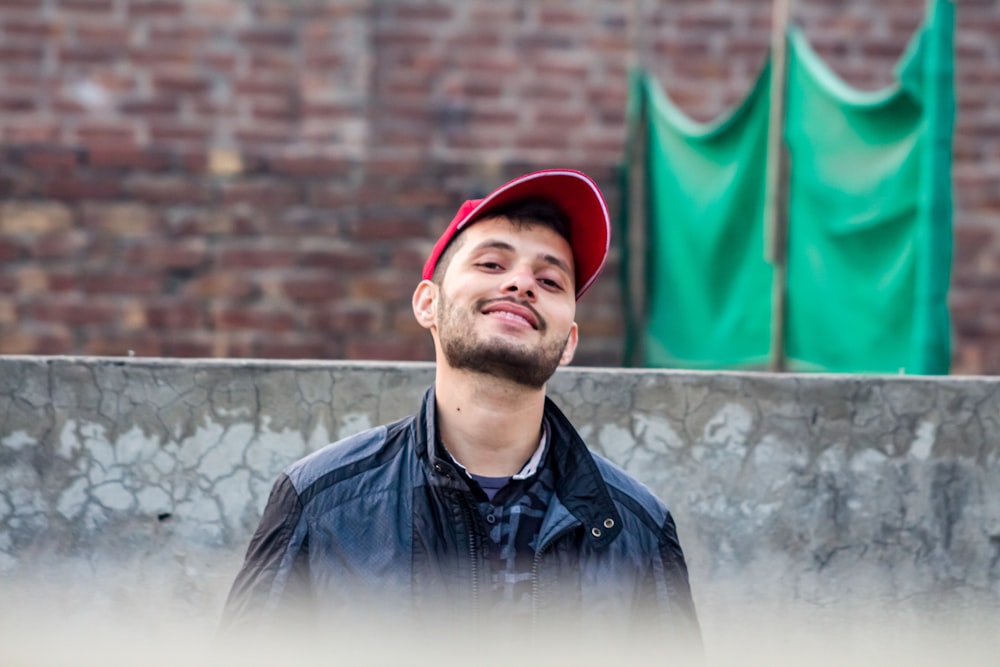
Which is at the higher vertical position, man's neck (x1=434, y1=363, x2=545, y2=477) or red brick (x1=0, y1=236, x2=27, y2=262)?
man's neck (x1=434, y1=363, x2=545, y2=477)

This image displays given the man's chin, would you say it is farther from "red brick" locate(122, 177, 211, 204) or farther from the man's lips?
"red brick" locate(122, 177, 211, 204)

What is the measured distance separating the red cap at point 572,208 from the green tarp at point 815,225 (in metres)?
1.46

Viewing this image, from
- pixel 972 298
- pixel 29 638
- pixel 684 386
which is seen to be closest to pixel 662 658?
pixel 29 638

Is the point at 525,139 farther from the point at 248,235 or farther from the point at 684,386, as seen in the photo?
the point at 684,386

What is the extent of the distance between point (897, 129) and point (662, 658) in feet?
10.3

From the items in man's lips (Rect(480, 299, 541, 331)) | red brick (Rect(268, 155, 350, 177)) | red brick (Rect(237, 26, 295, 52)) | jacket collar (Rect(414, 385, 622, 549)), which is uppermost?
red brick (Rect(237, 26, 295, 52))

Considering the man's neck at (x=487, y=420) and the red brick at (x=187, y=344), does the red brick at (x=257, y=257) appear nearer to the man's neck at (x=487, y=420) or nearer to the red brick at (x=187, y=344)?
the red brick at (x=187, y=344)

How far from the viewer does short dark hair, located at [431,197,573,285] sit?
1938 millimetres

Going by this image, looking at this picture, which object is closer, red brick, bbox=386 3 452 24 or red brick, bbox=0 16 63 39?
red brick, bbox=0 16 63 39

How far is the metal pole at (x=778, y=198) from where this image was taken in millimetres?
3891

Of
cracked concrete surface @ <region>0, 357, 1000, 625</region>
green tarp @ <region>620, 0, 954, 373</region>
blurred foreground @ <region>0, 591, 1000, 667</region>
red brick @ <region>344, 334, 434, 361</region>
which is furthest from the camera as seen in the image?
red brick @ <region>344, 334, 434, 361</region>

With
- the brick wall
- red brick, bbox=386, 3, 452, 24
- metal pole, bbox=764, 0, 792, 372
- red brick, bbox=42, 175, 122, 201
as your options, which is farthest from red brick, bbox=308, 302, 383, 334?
metal pole, bbox=764, 0, 792, 372

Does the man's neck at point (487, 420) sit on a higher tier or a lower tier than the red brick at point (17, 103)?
lower

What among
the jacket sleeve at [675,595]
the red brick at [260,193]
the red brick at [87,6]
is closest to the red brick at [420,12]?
the red brick at [260,193]
